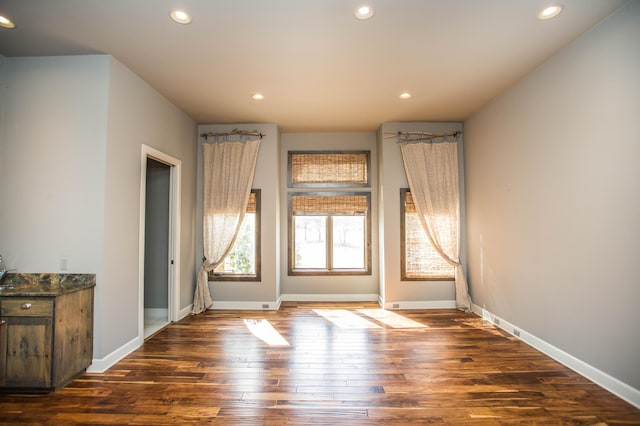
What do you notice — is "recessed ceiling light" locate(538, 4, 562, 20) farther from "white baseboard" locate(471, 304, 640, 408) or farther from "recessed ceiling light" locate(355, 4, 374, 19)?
"white baseboard" locate(471, 304, 640, 408)

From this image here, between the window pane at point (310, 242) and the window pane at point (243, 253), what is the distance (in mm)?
809

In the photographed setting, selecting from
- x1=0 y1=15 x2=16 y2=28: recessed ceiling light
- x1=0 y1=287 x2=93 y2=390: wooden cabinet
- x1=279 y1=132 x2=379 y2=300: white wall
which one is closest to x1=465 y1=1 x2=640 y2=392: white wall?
x1=279 y1=132 x2=379 y2=300: white wall

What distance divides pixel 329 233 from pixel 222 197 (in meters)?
1.94

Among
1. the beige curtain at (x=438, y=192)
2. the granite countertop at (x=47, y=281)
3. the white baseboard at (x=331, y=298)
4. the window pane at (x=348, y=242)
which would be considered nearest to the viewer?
the granite countertop at (x=47, y=281)

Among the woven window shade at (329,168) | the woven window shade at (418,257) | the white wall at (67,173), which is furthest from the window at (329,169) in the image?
the white wall at (67,173)

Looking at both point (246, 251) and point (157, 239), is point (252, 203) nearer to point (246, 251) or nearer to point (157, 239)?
point (246, 251)

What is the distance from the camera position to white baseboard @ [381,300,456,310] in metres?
5.11

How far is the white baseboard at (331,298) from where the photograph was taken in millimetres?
5590

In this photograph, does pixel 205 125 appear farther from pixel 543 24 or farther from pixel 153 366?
pixel 543 24

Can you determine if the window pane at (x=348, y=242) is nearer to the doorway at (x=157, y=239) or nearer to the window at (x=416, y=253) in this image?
the window at (x=416, y=253)

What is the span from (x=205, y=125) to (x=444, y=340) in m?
4.81

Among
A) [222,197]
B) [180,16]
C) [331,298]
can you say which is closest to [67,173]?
[180,16]

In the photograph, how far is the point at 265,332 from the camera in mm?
4035

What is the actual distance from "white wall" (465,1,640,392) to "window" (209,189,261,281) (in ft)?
11.7
